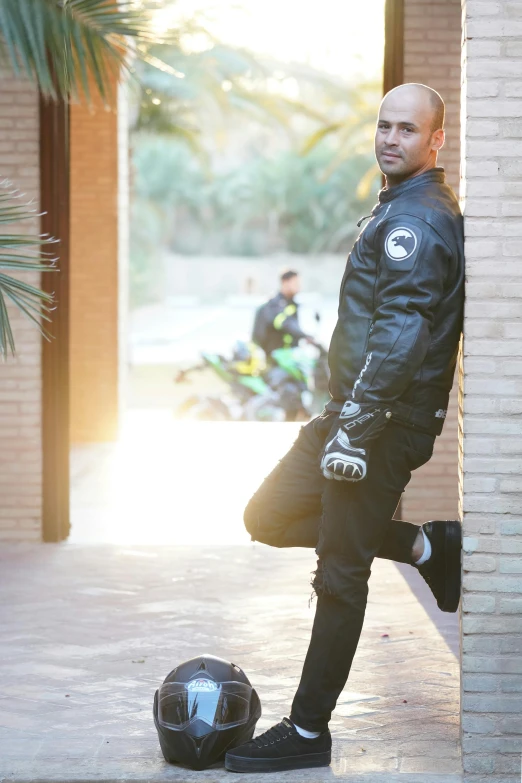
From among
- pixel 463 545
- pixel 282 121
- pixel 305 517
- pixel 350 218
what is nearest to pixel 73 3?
pixel 305 517

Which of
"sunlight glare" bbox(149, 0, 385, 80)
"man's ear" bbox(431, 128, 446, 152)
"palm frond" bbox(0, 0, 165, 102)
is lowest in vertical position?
"man's ear" bbox(431, 128, 446, 152)

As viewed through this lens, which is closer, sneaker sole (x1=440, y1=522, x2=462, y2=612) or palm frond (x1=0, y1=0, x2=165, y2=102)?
sneaker sole (x1=440, y1=522, x2=462, y2=612)

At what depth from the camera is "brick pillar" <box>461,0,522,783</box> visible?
11.7ft

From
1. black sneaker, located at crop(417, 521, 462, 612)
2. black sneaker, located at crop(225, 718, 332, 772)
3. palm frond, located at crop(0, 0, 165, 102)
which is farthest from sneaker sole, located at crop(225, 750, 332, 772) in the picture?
palm frond, located at crop(0, 0, 165, 102)

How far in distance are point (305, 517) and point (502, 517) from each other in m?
0.66

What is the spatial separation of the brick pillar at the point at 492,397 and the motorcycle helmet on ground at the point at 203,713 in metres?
0.69

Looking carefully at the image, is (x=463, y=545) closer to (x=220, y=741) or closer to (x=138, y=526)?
(x=220, y=741)

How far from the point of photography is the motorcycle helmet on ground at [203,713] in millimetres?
3656

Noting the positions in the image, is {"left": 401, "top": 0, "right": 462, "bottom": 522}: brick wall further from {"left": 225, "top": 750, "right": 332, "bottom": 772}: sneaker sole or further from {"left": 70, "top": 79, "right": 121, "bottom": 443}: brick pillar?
{"left": 70, "top": 79, "right": 121, "bottom": 443}: brick pillar

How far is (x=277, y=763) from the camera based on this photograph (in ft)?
Answer: 12.1

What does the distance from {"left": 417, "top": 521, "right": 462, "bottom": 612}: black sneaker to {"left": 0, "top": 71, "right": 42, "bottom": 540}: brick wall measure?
3.57 meters

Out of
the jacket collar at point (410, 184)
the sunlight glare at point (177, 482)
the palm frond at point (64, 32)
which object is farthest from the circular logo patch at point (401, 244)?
the sunlight glare at point (177, 482)

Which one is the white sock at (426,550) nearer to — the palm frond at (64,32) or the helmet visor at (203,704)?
the helmet visor at (203,704)

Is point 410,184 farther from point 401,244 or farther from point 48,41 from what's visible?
point 48,41
